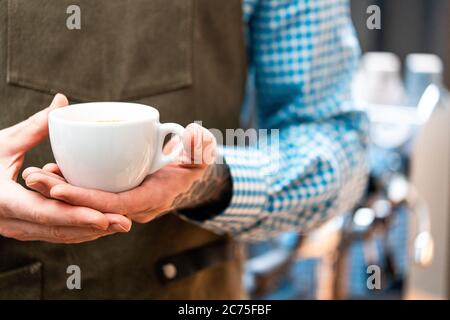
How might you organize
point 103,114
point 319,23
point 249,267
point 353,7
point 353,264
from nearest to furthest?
point 103,114 → point 319,23 → point 249,267 → point 353,264 → point 353,7

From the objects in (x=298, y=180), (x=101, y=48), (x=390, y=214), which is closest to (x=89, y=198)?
(x=101, y=48)

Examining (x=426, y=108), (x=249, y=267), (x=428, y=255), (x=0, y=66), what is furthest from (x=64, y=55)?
(x=426, y=108)

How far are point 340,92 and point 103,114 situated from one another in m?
0.36

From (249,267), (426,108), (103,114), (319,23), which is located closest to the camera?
(103,114)

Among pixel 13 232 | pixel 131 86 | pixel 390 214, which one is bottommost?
A: pixel 390 214

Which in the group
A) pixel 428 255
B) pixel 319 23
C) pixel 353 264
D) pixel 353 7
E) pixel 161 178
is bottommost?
pixel 353 264

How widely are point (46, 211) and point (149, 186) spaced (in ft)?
0.25

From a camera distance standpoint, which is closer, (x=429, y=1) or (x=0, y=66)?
(x=0, y=66)

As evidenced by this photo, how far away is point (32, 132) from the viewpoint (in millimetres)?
476

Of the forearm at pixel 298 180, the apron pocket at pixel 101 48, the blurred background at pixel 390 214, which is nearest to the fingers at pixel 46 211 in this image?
the apron pocket at pixel 101 48

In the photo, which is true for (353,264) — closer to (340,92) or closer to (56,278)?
(340,92)

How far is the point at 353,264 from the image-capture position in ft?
6.09

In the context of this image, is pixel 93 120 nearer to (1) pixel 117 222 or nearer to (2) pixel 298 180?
(1) pixel 117 222
